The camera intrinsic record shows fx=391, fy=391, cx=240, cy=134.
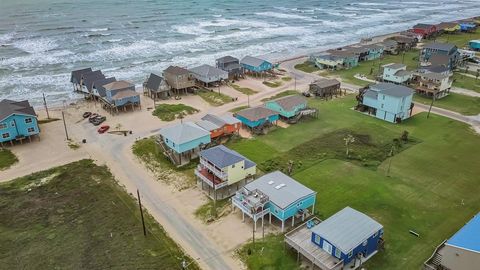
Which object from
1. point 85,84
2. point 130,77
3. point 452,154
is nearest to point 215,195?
point 452,154

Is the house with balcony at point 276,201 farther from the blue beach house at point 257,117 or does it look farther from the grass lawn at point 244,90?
the grass lawn at point 244,90

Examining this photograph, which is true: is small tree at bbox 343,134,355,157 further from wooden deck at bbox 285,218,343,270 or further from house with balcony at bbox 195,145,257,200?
wooden deck at bbox 285,218,343,270

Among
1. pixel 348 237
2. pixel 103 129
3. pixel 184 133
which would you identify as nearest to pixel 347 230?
pixel 348 237

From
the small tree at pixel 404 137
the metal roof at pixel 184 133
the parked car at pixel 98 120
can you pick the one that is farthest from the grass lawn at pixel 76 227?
the small tree at pixel 404 137

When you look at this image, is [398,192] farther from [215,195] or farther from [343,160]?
[215,195]

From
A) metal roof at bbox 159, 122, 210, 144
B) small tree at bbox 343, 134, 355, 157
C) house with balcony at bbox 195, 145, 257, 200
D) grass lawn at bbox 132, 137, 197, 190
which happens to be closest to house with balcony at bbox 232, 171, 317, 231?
house with balcony at bbox 195, 145, 257, 200

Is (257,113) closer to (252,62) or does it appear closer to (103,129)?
(103,129)
